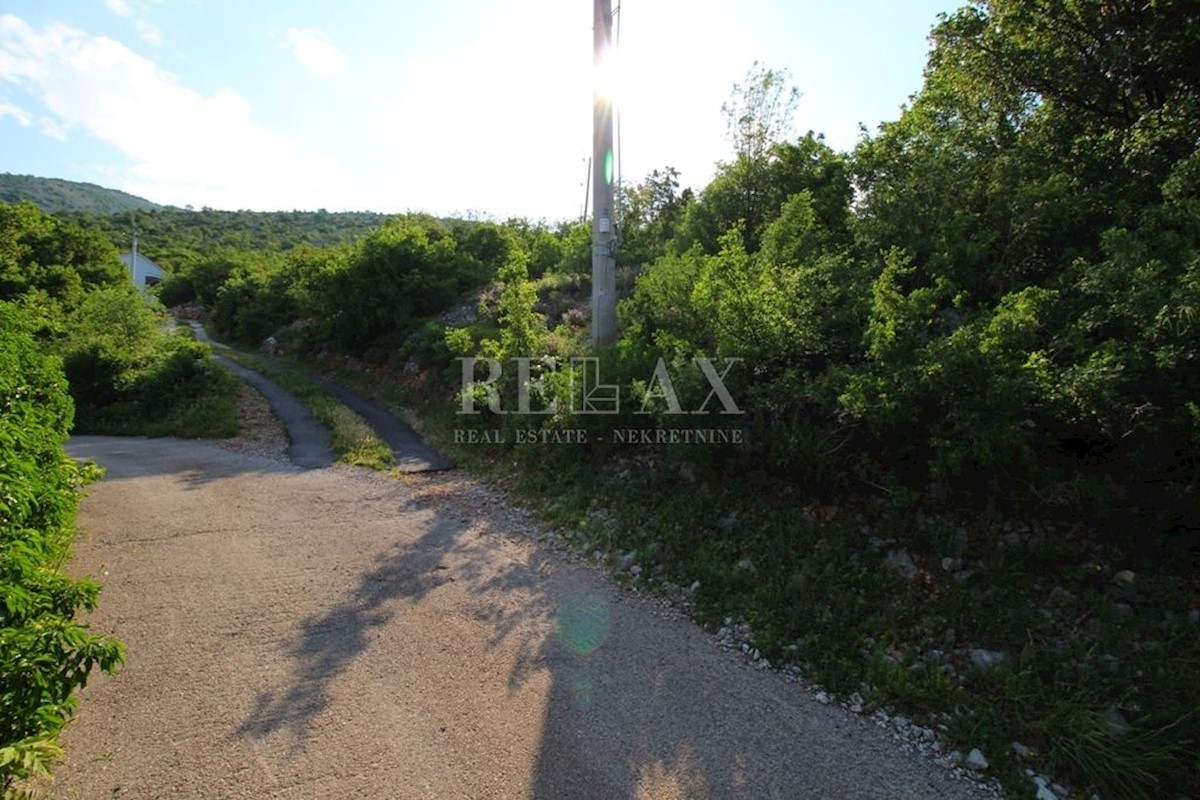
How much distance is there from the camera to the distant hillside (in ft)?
311

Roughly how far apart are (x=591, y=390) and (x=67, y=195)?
14495cm

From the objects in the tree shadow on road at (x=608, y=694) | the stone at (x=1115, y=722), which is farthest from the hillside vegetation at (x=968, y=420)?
the tree shadow on road at (x=608, y=694)

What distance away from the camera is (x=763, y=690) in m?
3.62

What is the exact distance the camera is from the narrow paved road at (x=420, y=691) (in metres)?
2.88

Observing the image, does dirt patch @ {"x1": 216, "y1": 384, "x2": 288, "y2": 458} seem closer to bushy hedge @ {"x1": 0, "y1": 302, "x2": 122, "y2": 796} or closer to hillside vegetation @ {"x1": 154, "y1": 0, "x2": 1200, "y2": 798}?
hillside vegetation @ {"x1": 154, "y1": 0, "x2": 1200, "y2": 798}

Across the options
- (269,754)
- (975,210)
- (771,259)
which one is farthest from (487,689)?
(975,210)

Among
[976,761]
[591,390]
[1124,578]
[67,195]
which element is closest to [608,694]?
[976,761]

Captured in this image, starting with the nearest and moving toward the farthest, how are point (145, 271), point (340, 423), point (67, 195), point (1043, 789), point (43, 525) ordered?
point (1043, 789)
point (43, 525)
point (340, 423)
point (145, 271)
point (67, 195)

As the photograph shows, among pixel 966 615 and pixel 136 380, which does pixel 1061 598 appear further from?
pixel 136 380

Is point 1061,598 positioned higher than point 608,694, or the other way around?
point 1061,598

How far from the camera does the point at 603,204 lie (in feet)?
27.0

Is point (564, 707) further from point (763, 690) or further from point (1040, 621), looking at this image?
point (1040, 621)

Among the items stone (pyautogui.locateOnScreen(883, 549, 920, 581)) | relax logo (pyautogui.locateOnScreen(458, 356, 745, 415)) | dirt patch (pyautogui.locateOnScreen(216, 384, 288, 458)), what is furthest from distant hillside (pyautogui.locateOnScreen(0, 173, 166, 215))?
stone (pyautogui.locateOnScreen(883, 549, 920, 581))

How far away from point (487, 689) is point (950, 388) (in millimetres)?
3625
